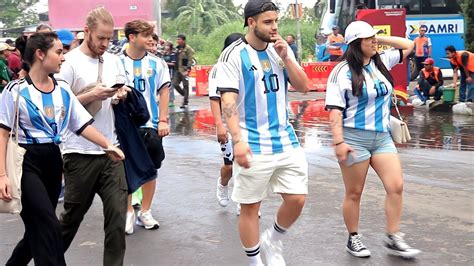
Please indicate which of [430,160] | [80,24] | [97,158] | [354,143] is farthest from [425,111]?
[80,24]

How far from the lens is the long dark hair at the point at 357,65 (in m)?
5.72

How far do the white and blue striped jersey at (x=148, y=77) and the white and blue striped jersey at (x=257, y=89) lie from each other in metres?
1.94

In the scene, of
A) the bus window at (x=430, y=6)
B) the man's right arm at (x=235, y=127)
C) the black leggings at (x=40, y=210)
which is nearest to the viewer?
the black leggings at (x=40, y=210)

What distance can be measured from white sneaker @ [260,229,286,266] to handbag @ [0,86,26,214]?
1.85m

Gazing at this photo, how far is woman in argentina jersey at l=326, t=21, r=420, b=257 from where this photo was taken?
226 inches

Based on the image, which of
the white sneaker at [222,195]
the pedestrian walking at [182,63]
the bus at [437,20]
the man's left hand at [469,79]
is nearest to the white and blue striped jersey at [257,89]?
the white sneaker at [222,195]

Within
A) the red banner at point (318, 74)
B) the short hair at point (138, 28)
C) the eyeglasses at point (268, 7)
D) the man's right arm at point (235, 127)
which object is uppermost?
the eyeglasses at point (268, 7)

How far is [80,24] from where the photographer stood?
94.8 feet

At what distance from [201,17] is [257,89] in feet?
181

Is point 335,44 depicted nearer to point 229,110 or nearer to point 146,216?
point 146,216

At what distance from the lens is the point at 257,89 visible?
203 inches

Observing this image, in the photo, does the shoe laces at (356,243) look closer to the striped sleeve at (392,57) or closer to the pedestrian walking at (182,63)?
the striped sleeve at (392,57)

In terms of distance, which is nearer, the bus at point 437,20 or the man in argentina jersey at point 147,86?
the man in argentina jersey at point 147,86

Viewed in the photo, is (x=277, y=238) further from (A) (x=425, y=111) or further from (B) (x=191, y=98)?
(B) (x=191, y=98)
